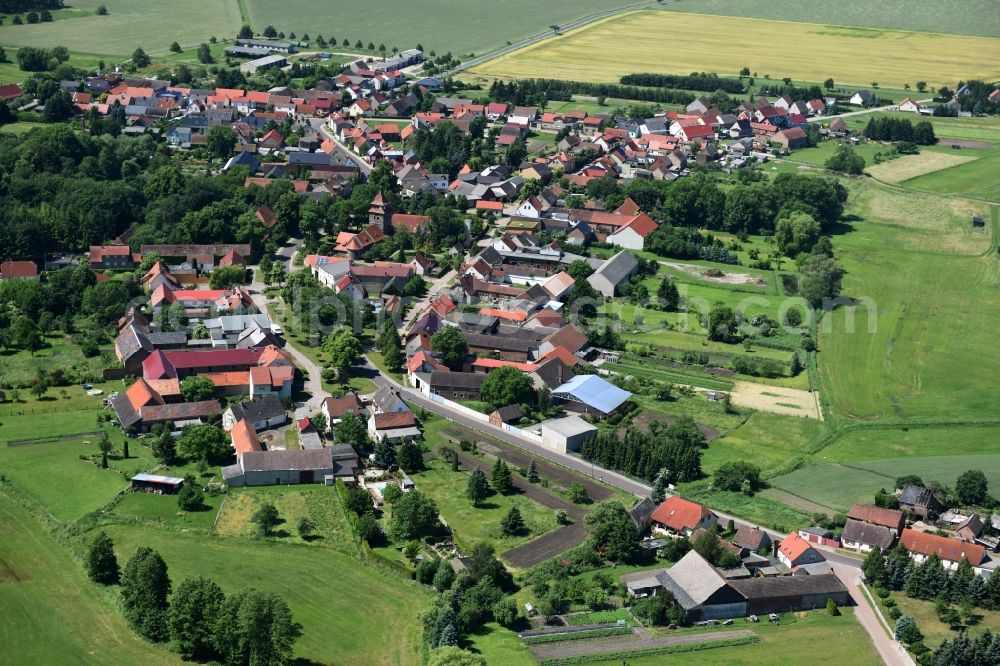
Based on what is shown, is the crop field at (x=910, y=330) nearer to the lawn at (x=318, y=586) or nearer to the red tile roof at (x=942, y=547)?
the red tile roof at (x=942, y=547)

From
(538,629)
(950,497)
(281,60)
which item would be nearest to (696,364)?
(950,497)

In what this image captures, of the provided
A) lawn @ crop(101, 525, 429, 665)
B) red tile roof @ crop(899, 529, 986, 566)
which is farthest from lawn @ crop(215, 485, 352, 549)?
red tile roof @ crop(899, 529, 986, 566)

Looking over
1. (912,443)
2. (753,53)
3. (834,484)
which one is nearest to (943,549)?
(834,484)

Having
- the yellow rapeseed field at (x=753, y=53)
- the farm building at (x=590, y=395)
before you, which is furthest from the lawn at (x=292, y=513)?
the yellow rapeseed field at (x=753, y=53)

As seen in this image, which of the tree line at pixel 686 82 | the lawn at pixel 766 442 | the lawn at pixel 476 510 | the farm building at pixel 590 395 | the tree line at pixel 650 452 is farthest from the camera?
the tree line at pixel 686 82

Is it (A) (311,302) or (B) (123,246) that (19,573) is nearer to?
(A) (311,302)

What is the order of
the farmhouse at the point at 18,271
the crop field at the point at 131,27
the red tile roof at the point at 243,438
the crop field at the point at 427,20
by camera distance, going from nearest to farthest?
the red tile roof at the point at 243,438, the farmhouse at the point at 18,271, the crop field at the point at 131,27, the crop field at the point at 427,20

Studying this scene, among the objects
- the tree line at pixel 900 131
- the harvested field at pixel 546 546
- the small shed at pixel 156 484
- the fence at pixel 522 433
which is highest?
the tree line at pixel 900 131
